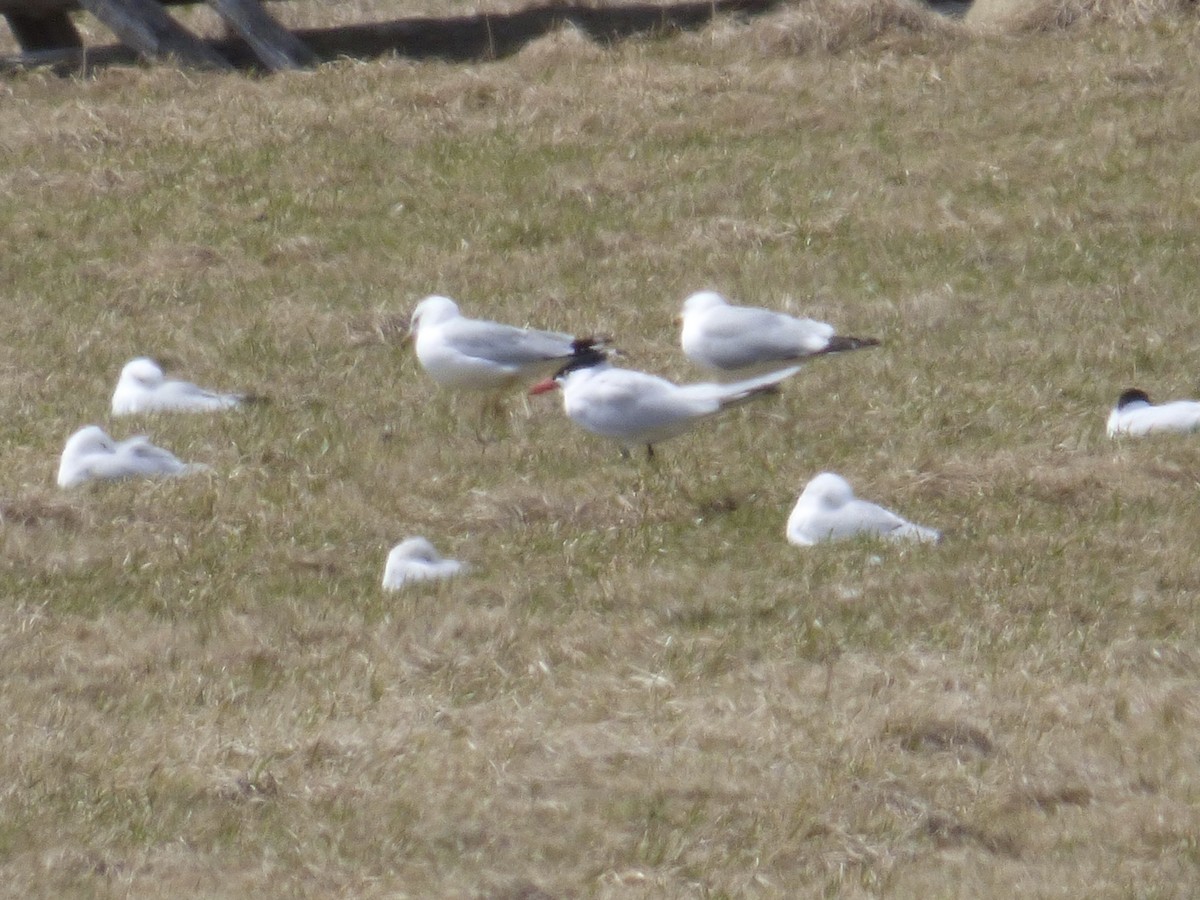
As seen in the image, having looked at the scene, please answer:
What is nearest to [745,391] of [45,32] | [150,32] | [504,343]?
[504,343]

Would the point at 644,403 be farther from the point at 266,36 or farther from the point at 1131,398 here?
the point at 266,36

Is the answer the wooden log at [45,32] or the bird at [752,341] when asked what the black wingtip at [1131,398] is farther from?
the wooden log at [45,32]

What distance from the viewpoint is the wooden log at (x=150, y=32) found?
13.7m

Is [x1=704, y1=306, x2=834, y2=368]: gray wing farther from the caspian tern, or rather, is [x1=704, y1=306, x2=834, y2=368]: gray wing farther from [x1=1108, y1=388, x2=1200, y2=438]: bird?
[x1=1108, y1=388, x2=1200, y2=438]: bird

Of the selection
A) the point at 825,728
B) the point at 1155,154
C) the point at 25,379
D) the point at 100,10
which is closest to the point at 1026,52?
the point at 1155,154

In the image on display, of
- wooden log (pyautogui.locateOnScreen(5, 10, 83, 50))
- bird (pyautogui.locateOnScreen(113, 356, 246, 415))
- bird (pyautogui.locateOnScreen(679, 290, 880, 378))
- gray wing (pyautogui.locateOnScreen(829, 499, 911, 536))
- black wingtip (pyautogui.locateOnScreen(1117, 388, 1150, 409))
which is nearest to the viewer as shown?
gray wing (pyautogui.locateOnScreen(829, 499, 911, 536))

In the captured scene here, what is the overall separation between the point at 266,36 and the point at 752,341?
22.9ft

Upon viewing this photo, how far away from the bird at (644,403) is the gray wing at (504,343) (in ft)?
2.57

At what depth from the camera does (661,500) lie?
684cm

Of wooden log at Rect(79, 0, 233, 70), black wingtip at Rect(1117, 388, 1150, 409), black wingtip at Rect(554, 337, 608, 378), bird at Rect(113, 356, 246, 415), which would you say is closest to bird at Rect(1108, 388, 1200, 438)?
black wingtip at Rect(1117, 388, 1150, 409)

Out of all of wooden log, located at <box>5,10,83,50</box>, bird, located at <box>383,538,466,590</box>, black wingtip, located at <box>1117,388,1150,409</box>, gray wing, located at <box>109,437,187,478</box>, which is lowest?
wooden log, located at <box>5,10,83,50</box>

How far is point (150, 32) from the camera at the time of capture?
45.2 ft

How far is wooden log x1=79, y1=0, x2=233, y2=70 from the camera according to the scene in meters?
13.7

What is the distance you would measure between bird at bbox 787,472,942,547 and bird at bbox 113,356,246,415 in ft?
9.11
